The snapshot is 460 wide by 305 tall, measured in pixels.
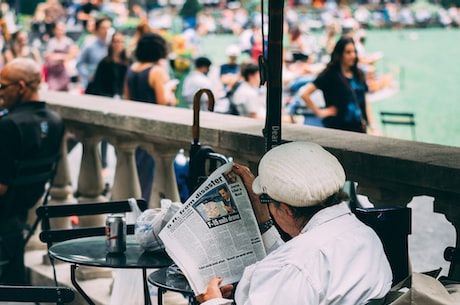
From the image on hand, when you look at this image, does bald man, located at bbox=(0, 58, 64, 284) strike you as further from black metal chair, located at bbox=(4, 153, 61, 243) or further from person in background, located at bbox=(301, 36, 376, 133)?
person in background, located at bbox=(301, 36, 376, 133)

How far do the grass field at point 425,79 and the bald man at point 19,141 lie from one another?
431 inches

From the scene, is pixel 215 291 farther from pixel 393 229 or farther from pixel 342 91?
pixel 342 91

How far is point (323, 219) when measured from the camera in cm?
324

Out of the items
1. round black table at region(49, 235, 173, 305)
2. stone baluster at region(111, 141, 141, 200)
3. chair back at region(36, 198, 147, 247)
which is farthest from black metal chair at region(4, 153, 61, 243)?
round black table at region(49, 235, 173, 305)

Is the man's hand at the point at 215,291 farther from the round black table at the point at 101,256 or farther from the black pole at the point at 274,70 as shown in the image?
the black pole at the point at 274,70

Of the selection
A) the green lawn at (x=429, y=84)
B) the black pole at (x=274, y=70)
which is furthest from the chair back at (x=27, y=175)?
the green lawn at (x=429, y=84)

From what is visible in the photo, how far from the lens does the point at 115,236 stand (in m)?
4.42

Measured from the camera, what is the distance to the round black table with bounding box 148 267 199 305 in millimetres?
3855

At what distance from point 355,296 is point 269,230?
75 cm

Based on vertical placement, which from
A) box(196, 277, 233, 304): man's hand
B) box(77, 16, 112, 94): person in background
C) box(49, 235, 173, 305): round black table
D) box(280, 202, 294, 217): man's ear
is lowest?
box(77, 16, 112, 94): person in background

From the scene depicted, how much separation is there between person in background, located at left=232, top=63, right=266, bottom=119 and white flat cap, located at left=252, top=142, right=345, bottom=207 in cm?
945

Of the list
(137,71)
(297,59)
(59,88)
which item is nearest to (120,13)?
(297,59)

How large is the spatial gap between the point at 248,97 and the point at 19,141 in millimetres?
7144

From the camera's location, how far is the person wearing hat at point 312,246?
3098 millimetres
